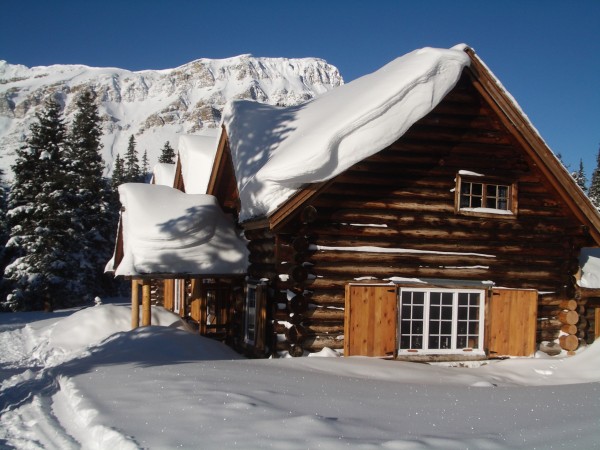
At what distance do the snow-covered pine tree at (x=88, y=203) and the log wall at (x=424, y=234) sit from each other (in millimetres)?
25973

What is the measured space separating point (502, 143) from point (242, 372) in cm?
860

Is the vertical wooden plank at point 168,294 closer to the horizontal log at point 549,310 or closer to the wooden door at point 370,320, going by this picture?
the wooden door at point 370,320

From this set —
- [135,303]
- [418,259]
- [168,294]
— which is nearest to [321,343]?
[418,259]

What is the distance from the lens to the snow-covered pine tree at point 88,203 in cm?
3706

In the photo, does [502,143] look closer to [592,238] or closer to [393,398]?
[592,238]

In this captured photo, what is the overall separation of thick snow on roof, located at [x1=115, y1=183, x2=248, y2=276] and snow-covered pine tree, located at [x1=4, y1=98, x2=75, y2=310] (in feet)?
64.3

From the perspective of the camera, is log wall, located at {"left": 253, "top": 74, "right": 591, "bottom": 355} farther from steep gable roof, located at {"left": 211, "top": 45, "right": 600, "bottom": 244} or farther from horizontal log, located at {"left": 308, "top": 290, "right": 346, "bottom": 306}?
steep gable roof, located at {"left": 211, "top": 45, "right": 600, "bottom": 244}

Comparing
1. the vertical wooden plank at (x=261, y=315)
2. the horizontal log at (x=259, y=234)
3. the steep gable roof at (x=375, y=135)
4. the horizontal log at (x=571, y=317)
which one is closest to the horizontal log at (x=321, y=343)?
the vertical wooden plank at (x=261, y=315)

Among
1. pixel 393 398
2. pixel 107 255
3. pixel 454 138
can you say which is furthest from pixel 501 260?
pixel 107 255

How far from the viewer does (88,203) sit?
40.8m

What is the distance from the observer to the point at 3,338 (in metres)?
20.7

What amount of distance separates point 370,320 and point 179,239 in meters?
6.06

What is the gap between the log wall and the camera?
40.0 ft

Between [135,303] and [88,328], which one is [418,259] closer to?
[135,303]
